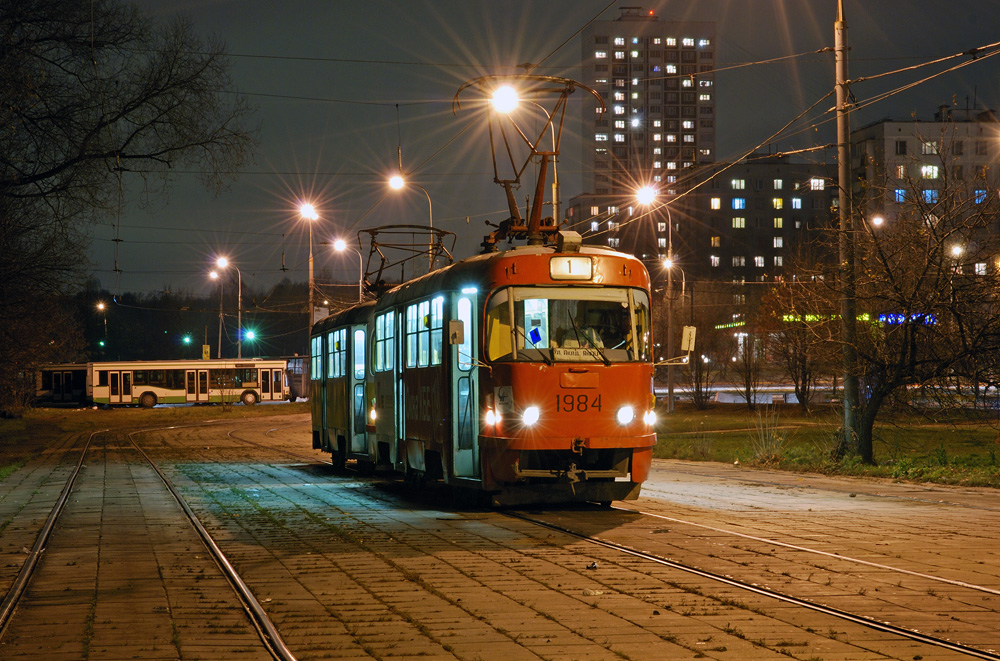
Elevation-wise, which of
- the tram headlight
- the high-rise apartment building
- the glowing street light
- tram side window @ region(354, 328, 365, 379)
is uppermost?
the high-rise apartment building

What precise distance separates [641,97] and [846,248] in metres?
135

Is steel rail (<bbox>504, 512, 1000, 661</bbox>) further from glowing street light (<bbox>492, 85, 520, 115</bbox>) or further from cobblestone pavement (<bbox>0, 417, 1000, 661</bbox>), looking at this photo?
glowing street light (<bbox>492, 85, 520, 115</bbox>)

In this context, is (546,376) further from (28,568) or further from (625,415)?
(28,568)

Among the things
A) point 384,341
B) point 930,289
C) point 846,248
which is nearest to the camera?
point 384,341

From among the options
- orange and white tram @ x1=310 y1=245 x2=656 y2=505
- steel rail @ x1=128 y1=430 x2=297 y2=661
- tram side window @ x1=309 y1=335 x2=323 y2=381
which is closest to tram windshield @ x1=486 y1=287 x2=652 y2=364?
orange and white tram @ x1=310 y1=245 x2=656 y2=505

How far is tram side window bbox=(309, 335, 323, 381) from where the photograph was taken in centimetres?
2397

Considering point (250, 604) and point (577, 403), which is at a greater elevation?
point (577, 403)

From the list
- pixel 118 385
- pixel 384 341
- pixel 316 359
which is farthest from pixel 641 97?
pixel 384 341

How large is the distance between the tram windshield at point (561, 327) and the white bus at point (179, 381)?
54197mm

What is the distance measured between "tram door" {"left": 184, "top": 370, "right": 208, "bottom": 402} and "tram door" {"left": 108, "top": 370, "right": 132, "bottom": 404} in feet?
11.2

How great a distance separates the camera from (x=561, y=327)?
43.5 ft

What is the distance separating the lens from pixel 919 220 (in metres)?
19.3

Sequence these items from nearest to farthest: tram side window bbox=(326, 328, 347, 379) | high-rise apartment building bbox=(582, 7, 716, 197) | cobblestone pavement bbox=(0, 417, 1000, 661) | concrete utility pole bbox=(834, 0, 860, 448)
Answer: cobblestone pavement bbox=(0, 417, 1000, 661)
concrete utility pole bbox=(834, 0, 860, 448)
tram side window bbox=(326, 328, 347, 379)
high-rise apartment building bbox=(582, 7, 716, 197)

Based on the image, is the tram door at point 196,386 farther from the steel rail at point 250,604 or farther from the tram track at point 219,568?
the steel rail at point 250,604
